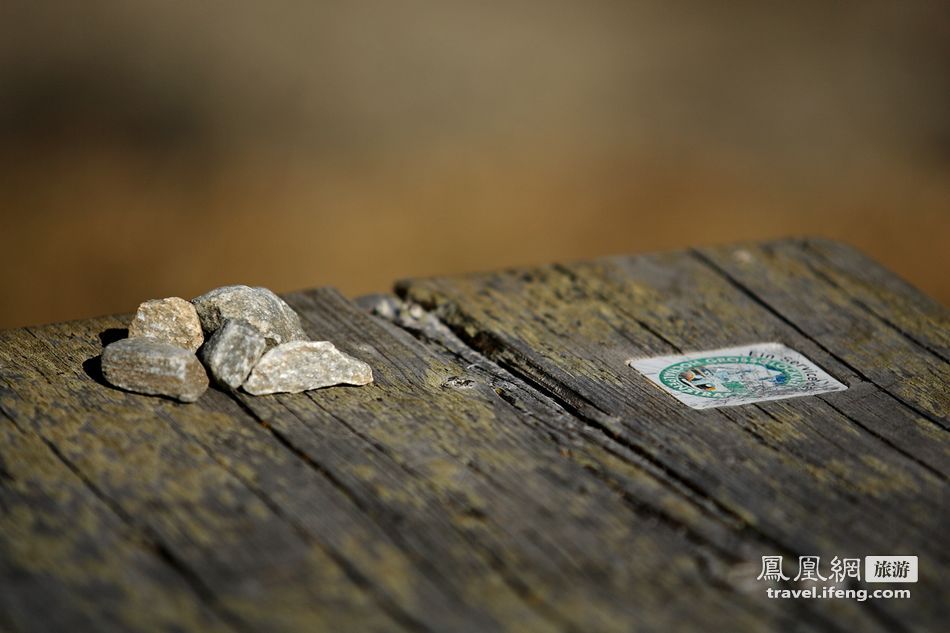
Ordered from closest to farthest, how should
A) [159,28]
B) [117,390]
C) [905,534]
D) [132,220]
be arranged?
[905,534], [117,390], [132,220], [159,28]

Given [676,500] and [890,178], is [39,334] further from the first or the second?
[890,178]

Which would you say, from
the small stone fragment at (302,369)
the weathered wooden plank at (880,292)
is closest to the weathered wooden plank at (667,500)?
the small stone fragment at (302,369)

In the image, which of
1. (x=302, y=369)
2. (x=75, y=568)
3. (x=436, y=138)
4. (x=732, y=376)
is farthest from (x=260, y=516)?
(x=436, y=138)

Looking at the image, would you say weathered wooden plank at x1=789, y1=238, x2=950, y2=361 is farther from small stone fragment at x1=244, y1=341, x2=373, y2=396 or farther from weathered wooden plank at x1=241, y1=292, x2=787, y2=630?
small stone fragment at x1=244, y1=341, x2=373, y2=396

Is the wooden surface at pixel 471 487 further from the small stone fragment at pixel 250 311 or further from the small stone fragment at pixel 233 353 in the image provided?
the small stone fragment at pixel 250 311

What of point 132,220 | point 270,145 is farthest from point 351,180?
point 132,220

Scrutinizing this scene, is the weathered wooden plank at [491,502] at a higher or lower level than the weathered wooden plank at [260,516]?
higher

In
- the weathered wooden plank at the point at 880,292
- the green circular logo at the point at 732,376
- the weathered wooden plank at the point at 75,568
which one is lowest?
the weathered wooden plank at the point at 75,568
